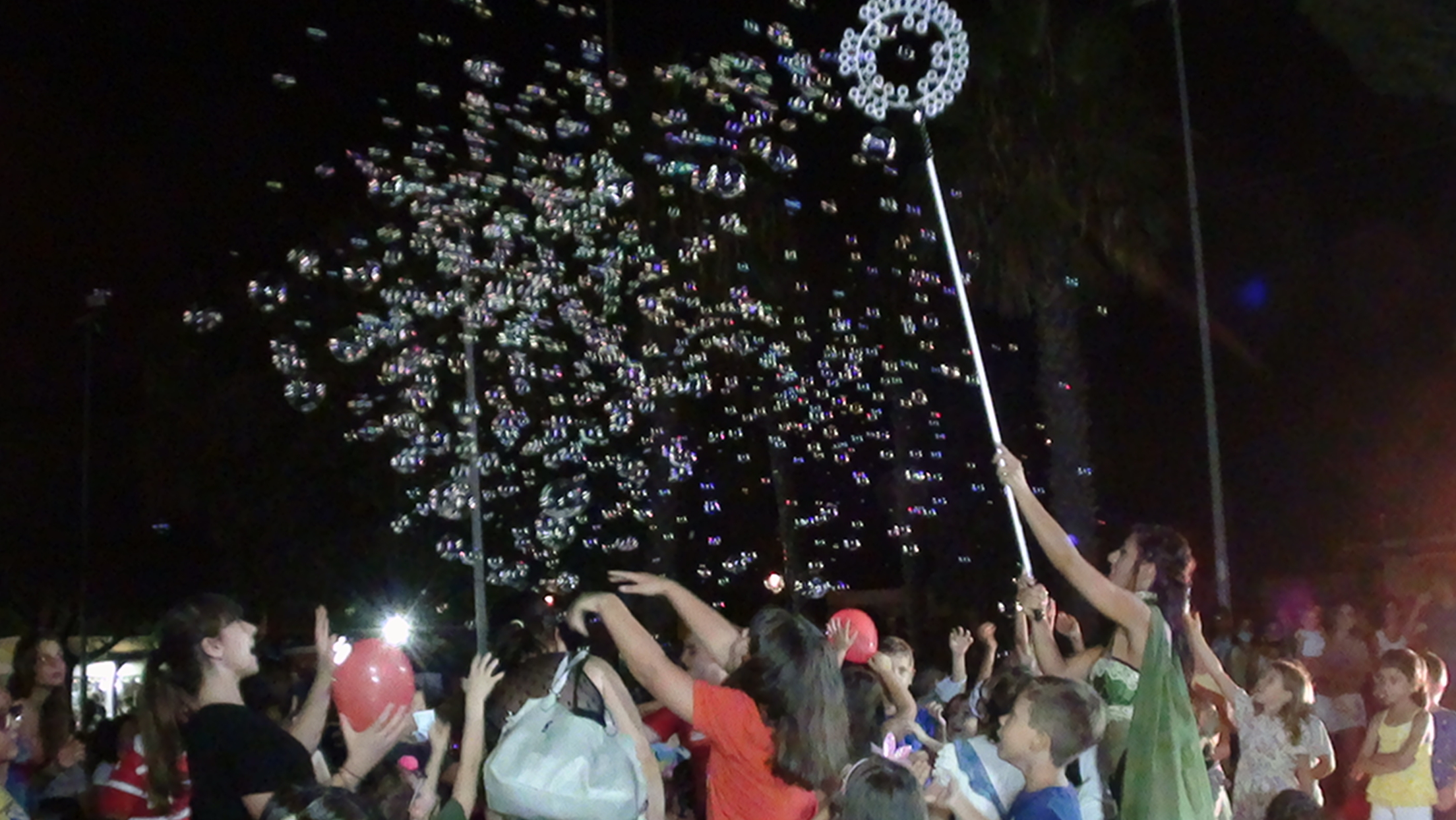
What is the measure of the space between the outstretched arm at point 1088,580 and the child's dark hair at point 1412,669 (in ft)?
9.66

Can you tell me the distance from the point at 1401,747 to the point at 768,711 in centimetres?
442

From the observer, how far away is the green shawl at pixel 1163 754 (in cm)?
425

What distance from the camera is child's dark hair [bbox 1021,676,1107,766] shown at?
13.7ft

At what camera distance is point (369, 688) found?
4180 mm

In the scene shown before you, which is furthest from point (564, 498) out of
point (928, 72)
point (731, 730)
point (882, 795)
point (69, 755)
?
point (882, 795)

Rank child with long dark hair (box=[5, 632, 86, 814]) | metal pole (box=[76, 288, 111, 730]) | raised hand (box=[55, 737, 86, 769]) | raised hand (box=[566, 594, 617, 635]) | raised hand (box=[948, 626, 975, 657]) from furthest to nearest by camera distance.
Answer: metal pole (box=[76, 288, 111, 730]), raised hand (box=[948, 626, 975, 657]), raised hand (box=[55, 737, 86, 769]), child with long dark hair (box=[5, 632, 86, 814]), raised hand (box=[566, 594, 617, 635])

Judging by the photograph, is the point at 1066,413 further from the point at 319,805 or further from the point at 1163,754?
the point at 319,805

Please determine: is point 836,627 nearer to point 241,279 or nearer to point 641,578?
point 641,578

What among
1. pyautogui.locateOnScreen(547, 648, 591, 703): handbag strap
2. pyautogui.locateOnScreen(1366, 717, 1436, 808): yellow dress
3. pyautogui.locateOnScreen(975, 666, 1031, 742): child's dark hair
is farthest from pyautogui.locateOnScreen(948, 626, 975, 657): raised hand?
pyautogui.locateOnScreen(547, 648, 591, 703): handbag strap

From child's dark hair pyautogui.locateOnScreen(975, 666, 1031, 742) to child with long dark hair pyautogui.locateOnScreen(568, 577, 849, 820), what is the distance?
579 mm

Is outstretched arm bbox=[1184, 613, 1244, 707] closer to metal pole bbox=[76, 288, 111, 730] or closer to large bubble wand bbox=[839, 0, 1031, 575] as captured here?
large bubble wand bbox=[839, 0, 1031, 575]

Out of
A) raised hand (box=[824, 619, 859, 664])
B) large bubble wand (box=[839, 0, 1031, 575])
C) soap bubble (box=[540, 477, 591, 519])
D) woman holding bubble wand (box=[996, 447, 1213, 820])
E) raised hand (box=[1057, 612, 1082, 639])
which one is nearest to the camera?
woman holding bubble wand (box=[996, 447, 1213, 820])

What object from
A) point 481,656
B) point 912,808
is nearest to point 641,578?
point 481,656

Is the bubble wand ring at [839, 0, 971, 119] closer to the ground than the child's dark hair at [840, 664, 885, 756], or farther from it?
farther from it
